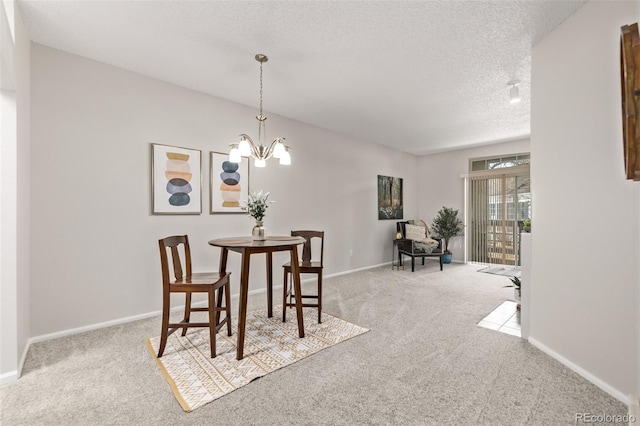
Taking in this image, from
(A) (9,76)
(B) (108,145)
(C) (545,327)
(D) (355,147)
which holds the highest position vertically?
(D) (355,147)

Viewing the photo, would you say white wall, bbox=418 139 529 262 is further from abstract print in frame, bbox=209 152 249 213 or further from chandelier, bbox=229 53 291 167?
chandelier, bbox=229 53 291 167

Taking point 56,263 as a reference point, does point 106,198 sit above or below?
above

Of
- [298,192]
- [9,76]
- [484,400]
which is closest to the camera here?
[484,400]

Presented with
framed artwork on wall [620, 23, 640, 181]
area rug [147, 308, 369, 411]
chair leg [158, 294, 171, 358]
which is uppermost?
framed artwork on wall [620, 23, 640, 181]

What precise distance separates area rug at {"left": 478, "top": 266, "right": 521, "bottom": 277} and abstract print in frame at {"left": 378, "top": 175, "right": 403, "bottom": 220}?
2060 millimetres

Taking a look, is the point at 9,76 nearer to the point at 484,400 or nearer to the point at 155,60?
→ the point at 155,60

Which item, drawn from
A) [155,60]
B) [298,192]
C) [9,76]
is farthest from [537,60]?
[9,76]

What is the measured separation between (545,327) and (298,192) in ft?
11.0

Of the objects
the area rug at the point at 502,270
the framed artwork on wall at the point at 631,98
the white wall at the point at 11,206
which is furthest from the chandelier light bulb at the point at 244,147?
the area rug at the point at 502,270

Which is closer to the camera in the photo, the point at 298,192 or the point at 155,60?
the point at 155,60

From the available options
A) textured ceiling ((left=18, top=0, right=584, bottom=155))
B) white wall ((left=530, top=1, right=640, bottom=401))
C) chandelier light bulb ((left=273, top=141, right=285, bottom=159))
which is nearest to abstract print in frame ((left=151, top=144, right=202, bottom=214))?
textured ceiling ((left=18, top=0, right=584, bottom=155))

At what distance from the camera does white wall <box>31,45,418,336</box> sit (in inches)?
100

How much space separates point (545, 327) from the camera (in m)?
2.32

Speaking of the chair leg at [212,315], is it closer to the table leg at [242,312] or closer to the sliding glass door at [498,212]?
the table leg at [242,312]
